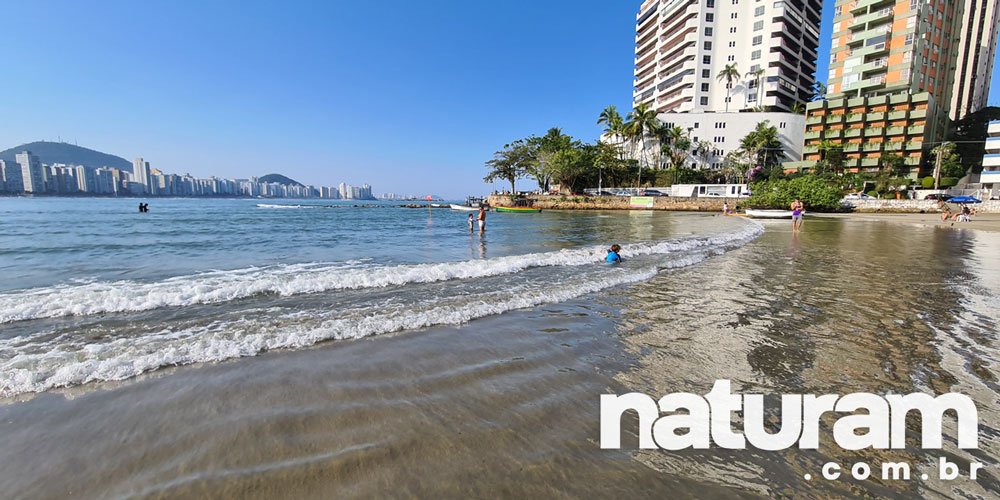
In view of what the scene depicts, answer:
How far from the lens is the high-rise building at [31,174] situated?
148 meters

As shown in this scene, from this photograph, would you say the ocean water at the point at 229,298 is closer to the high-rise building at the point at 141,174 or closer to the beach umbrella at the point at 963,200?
the beach umbrella at the point at 963,200

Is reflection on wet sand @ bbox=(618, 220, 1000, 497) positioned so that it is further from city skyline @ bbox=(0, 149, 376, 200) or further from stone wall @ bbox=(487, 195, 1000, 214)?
city skyline @ bbox=(0, 149, 376, 200)

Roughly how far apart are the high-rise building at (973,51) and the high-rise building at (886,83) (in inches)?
179

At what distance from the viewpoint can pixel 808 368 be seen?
4422 millimetres

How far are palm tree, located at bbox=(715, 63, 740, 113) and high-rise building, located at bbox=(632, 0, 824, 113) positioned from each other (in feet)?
0.69

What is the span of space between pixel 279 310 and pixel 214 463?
14.9 ft

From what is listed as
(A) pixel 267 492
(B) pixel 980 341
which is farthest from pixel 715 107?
(A) pixel 267 492

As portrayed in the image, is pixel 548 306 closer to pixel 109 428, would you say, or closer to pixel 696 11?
pixel 109 428

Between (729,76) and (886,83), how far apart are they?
2402 centimetres

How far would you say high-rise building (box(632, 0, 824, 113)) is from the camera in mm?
77500

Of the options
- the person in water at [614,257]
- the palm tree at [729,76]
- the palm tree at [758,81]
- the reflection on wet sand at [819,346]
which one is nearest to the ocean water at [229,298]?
the person in water at [614,257]

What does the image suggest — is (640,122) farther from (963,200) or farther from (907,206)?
(963,200)

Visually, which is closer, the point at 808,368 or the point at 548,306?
the point at 808,368

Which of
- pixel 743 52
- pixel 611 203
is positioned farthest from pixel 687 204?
pixel 743 52
